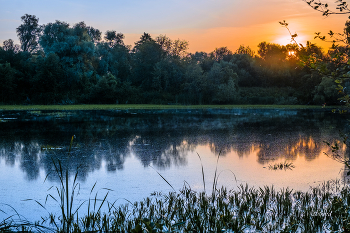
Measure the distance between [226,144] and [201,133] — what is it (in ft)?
10.9

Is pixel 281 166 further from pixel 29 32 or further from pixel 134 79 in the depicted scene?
pixel 29 32

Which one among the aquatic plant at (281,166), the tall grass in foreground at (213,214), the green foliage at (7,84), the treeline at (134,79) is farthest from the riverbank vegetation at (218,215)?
the green foliage at (7,84)

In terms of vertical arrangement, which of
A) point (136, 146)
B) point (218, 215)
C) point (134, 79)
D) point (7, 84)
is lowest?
point (218, 215)

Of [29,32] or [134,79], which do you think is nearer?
[134,79]

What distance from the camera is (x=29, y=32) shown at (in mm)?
65375

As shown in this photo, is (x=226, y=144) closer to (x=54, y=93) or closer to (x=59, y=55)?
(x=54, y=93)

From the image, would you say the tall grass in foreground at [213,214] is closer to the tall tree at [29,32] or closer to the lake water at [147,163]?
the lake water at [147,163]

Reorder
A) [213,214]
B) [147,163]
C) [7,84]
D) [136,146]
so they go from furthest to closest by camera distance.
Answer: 1. [7,84]
2. [136,146]
3. [147,163]
4. [213,214]

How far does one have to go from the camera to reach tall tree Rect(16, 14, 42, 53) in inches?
2559

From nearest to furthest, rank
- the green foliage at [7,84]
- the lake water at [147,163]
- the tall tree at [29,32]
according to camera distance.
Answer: the lake water at [147,163] < the green foliage at [7,84] < the tall tree at [29,32]

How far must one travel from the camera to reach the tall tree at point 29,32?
213ft

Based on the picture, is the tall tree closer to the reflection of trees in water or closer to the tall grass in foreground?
the reflection of trees in water

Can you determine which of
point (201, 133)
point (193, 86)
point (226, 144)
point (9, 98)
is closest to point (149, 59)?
point (193, 86)

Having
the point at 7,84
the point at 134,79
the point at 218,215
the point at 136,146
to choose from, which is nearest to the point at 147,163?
the point at 136,146
